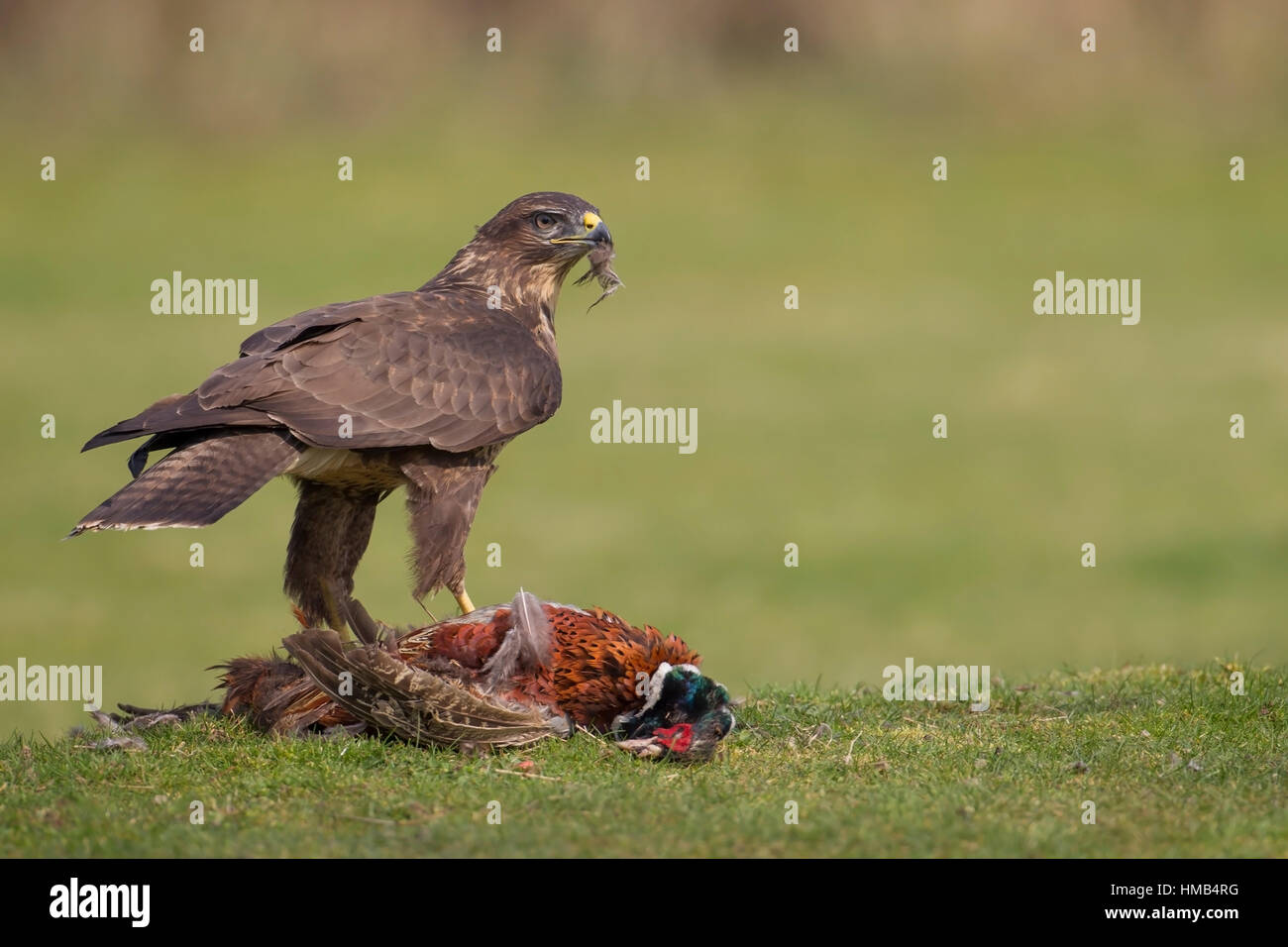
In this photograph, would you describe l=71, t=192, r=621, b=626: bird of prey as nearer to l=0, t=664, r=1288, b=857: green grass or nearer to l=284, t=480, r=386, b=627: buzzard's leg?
l=284, t=480, r=386, b=627: buzzard's leg

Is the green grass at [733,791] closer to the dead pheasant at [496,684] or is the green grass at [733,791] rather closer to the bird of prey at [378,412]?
the dead pheasant at [496,684]

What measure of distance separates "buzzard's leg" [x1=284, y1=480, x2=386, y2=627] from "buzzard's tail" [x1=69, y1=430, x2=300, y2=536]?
0.80 m

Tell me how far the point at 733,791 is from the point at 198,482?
2.65 metres

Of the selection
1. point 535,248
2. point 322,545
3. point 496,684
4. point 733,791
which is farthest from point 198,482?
point 733,791

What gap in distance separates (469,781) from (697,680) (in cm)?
107

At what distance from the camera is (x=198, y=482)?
752 centimetres

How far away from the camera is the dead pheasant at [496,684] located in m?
7.11

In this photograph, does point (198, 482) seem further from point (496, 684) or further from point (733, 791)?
point (733, 791)

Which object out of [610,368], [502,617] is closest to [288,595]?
[502,617]

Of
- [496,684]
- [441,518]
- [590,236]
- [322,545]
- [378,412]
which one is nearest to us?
[496,684]

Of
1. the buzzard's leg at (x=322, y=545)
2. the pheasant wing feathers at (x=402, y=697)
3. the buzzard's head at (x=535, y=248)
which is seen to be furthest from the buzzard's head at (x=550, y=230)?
the pheasant wing feathers at (x=402, y=697)

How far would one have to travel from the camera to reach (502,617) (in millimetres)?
7633

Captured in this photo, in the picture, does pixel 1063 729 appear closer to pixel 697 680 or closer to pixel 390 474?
pixel 697 680

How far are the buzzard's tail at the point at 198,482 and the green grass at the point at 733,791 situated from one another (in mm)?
959
